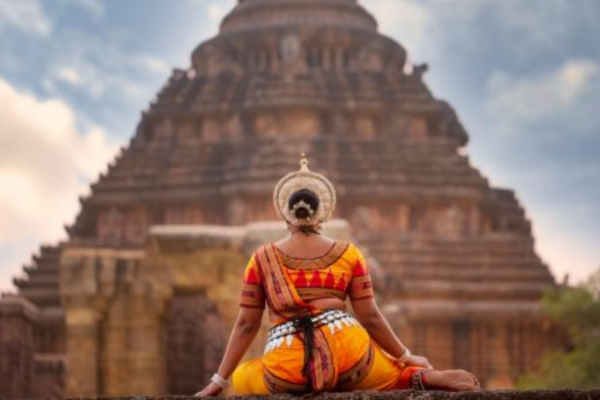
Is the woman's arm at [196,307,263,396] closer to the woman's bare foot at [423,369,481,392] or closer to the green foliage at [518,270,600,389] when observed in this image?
the woman's bare foot at [423,369,481,392]

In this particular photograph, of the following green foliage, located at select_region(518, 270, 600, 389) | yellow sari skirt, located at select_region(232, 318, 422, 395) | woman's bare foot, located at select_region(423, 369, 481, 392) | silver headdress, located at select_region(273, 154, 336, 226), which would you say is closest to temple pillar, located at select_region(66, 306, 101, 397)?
green foliage, located at select_region(518, 270, 600, 389)

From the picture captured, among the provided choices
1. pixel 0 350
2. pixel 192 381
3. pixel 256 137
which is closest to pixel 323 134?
pixel 256 137

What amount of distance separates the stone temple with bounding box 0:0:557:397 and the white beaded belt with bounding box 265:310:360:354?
20492 mm

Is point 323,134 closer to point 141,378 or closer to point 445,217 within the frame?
point 445,217

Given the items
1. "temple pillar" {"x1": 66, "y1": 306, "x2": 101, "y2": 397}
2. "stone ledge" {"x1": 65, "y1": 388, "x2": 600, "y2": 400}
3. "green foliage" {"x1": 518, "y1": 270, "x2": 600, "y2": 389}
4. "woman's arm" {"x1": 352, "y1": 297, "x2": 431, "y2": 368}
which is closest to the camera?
"stone ledge" {"x1": 65, "y1": 388, "x2": 600, "y2": 400}

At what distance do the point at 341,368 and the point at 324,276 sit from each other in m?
0.44

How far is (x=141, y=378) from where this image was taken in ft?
77.0

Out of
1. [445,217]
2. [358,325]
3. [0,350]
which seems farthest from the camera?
[445,217]

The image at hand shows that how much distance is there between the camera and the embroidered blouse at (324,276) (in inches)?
281

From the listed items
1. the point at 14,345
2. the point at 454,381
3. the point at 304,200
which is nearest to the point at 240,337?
the point at 304,200

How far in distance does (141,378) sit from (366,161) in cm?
1909

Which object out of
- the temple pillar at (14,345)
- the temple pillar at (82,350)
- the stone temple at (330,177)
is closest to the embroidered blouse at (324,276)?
the temple pillar at (82,350)

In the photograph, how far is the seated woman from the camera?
6.99 meters

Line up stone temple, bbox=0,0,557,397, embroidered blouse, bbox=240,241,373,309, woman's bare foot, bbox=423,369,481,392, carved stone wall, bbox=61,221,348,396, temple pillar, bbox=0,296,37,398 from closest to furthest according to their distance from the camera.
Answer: woman's bare foot, bbox=423,369,481,392 → embroidered blouse, bbox=240,241,373,309 → carved stone wall, bbox=61,221,348,396 → temple pillar, bbox=0,296,37,398 → stone temple, bbox=0,0,557,397
